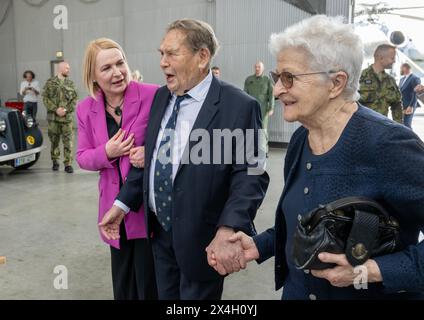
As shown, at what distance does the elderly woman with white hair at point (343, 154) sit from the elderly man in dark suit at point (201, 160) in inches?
15.9

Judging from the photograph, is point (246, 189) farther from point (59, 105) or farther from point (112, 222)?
point (59, 105)

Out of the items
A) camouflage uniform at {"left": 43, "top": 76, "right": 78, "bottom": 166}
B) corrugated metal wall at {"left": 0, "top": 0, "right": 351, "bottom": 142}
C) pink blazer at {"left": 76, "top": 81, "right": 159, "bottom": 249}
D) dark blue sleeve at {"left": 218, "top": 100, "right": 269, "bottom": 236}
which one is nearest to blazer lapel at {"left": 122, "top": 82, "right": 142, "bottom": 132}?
pink blazer at {"left": 76, "top": 81, "right": 159, "bottom": 249}

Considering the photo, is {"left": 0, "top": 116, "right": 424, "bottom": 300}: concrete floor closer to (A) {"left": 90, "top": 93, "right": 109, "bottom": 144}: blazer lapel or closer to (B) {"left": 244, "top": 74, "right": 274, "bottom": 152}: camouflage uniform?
→ (A) {"left": 90, "top": 93, "right": 109, "bottom": 144}: blazer lapel

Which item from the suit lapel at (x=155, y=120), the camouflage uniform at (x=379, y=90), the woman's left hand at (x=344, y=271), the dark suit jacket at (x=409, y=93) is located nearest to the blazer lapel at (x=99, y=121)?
the suit lapel at (x=155, y=120)

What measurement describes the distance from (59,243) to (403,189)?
3536mm

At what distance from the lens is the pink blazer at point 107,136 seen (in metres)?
1.99

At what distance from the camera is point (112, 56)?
195cm

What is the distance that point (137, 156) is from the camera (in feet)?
6.31

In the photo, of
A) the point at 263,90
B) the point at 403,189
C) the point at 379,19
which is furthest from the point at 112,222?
the point at 379,19

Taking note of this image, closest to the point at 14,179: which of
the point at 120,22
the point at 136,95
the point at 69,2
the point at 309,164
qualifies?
the point at 136,95

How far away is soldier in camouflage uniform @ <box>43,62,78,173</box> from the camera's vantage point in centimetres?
679

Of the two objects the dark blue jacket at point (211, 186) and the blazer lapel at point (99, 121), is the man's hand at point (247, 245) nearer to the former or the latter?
the dark blue jacket at point (211, 186)

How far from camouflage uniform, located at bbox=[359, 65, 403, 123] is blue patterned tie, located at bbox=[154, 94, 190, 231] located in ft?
14.6

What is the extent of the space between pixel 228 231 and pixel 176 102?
62cm
